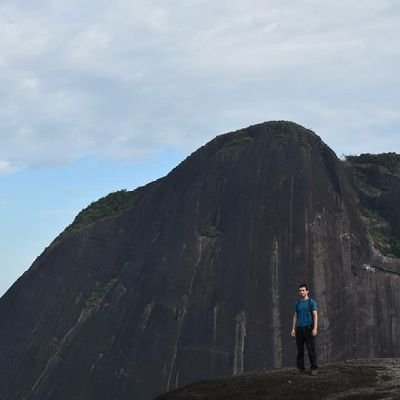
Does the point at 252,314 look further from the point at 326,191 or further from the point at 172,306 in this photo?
the point at 326,191

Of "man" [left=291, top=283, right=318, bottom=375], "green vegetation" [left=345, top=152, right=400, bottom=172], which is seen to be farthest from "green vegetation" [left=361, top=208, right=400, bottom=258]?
"man" [left=291, top=283, right=318, bottom=375]

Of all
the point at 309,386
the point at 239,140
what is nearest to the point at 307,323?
the point at 309,386

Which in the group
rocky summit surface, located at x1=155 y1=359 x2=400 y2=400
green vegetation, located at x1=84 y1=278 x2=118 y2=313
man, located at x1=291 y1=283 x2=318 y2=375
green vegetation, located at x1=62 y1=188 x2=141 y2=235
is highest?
green vegetation, located at x1=62 y1=188 x2=141 y2=235

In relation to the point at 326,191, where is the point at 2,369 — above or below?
below

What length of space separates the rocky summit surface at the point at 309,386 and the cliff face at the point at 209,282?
25.7 m

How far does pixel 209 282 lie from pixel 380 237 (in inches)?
509

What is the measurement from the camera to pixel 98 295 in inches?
2162

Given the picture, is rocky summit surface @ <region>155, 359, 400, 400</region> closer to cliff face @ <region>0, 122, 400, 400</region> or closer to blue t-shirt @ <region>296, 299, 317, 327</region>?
blue t-shirt @ <region>296, 299, 317, 327</region>

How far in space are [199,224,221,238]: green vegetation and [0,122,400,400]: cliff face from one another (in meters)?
0.13

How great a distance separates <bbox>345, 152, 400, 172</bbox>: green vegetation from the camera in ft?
191

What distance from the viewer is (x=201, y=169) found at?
180 feet

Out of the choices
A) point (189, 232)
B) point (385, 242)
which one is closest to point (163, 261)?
point (189, 232)

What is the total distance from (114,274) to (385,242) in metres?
19.2

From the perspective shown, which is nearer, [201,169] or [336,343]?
[336,343]
